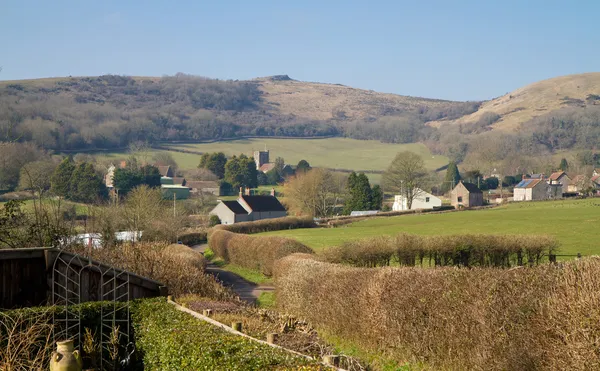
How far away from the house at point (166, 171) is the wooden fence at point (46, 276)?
131739 millimetres

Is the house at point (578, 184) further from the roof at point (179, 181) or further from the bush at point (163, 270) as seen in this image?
the bush at point (163, 270)

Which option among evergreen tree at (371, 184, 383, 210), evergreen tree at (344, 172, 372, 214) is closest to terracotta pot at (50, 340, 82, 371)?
evergreen tree at (344, 172, 372, 214)

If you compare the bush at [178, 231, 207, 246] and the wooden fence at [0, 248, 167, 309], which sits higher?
the wooden fence at [0, 248, 167, 309]

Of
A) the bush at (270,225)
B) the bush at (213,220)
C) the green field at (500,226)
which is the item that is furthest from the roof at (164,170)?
the green field at (500,226)

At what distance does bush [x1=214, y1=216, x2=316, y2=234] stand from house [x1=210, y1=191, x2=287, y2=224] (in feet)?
47.1

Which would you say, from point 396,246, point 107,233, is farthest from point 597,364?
point 107,233

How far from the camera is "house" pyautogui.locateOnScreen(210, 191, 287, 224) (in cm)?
9088

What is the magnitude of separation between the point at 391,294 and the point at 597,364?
6660 mm

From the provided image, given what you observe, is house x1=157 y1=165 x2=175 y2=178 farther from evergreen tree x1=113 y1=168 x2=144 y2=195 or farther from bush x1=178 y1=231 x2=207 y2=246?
bush x1=178 y1=231 x2=207 y2=246

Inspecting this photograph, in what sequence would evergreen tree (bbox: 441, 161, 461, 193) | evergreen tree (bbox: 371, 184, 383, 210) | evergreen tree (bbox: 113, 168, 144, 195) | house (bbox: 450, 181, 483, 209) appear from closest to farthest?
house (bbox: 450, 181, 483, 209), evergreen tree (bbox: 371, 184, 383, 210), evergreen tree (bbox: 113, 168, 144, 195), evergreen tree (bbox: 441, 161, 461, 193)

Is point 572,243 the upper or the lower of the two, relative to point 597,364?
lower

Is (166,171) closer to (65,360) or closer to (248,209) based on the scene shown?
(248,209)

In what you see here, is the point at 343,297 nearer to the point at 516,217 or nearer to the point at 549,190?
the point at 516,217

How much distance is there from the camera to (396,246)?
32625 mm
